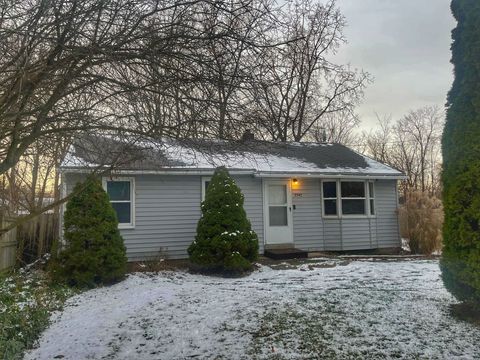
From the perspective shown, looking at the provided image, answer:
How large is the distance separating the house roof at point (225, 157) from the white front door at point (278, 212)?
1.92 ft

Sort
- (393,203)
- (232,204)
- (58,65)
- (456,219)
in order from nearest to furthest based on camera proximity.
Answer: (58,65), (456,219), (232,204), (393,203)

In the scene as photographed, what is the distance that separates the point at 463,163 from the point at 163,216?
7.71 meters

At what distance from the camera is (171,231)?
11570 mm

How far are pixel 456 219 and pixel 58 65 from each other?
5247 mm

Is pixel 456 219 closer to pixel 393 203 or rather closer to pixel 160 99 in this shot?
pixel 160 99

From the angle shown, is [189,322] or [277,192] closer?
[189,322]

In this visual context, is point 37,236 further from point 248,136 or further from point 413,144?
point 413,144

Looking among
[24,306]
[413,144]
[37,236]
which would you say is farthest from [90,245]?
[413,144]

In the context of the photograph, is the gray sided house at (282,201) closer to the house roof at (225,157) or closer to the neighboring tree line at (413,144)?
the house roof at (225,157)

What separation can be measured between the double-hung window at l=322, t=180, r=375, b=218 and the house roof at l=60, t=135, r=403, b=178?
0.44 metres

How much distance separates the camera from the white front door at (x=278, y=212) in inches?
494

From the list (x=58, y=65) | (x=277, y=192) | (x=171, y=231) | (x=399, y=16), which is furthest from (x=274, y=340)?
(x=277, y=192)

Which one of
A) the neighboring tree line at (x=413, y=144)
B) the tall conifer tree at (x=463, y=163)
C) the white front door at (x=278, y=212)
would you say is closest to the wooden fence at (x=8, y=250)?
the white front door at (x=278, y=212)

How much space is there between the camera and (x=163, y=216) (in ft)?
37.8
